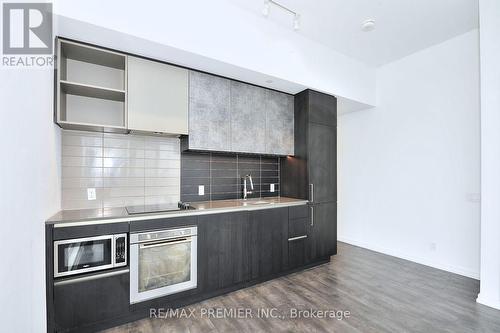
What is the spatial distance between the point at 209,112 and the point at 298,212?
180 centimetres

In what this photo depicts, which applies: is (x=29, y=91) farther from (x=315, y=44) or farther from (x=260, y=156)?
(x=315, y=44)

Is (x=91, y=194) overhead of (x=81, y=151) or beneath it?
beneath

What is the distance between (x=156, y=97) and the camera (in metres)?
2.54

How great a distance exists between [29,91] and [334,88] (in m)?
3.49

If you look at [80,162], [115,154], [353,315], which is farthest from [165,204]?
[353,315]

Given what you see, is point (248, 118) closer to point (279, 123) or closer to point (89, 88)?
point (279, 123)

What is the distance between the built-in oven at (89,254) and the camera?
1875mm

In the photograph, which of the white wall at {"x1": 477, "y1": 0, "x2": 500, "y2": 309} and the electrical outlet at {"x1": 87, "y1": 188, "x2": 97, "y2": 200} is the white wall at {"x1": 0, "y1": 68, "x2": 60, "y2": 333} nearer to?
the electrical outlet at {"x1": 87, "y1": 188, "x2": 97, "y2": 200}

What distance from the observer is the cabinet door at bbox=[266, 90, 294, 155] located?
3.39 metres

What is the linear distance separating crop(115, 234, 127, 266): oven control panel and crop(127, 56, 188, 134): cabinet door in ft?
3.52

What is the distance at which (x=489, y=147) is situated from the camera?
249 cm

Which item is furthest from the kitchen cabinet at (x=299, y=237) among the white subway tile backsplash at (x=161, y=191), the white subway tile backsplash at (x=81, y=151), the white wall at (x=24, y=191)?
the white wall at (x=24, y=191)

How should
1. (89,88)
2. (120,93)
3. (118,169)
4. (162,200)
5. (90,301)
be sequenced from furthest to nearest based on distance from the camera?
(162,200)
(118,169)
(120,93)
(89,88)
(90,301)

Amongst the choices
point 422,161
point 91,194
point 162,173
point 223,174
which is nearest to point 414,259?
point 422,161
